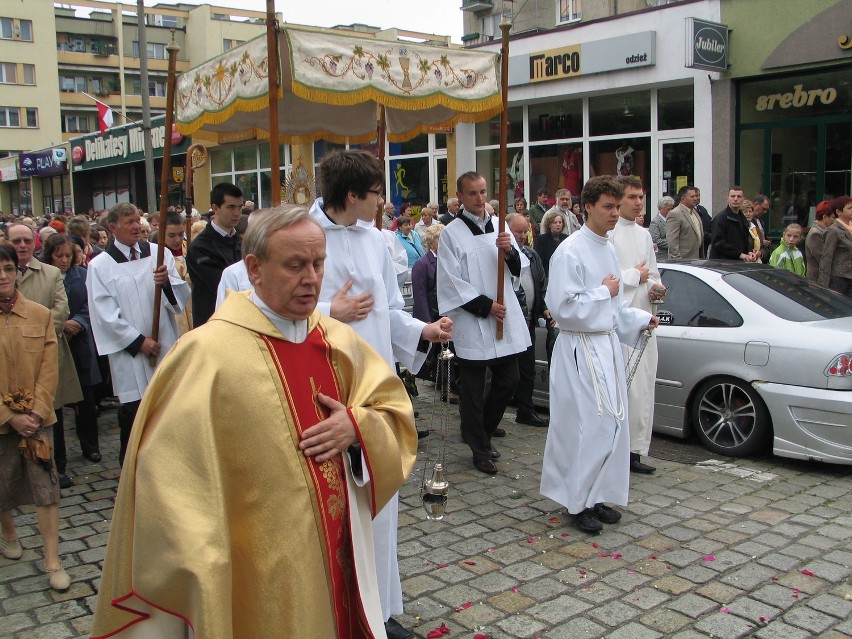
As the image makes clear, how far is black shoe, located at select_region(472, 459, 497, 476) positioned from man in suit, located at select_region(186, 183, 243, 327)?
2.24 m

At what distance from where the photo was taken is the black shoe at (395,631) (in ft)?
12.3

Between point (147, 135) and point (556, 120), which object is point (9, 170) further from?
point (556, 120)

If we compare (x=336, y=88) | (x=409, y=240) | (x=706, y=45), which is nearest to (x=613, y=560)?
(x=336, y=88)

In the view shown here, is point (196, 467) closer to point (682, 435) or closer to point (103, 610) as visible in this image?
point (103, 610)

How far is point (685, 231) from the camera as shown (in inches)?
445

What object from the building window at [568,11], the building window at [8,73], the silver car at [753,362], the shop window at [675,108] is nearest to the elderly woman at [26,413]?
the silver car at [753,362]

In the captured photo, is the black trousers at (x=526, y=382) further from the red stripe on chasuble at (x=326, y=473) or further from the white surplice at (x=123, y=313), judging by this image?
the red stripe on chasuble at (x=326, y=473)

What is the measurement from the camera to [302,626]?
252 centimetres

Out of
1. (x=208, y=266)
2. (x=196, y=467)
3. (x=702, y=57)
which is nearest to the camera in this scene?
(x=196, y=467)

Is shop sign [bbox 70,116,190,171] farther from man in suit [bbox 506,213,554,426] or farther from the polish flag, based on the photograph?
man in suit [bbox 506,213,554,426]

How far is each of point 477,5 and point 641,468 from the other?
2510cm

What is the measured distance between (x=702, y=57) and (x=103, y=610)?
46.1 ft

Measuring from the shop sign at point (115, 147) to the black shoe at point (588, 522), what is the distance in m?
26.7

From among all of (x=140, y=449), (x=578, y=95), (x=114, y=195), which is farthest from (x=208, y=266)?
(x=114, y=195)
